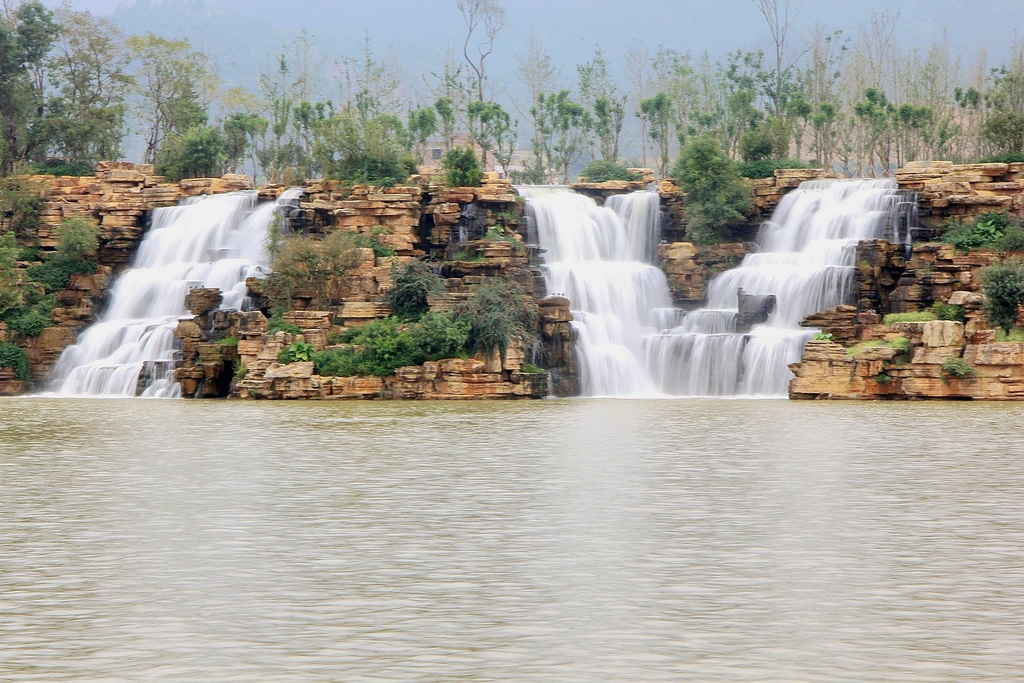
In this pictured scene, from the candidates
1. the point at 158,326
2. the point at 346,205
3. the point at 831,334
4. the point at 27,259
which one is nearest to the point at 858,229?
the point at 831,334

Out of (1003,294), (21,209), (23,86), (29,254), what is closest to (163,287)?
(29,254)

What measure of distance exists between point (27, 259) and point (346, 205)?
12.6 m

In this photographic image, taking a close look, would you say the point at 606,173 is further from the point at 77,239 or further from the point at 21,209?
the point at 21,209

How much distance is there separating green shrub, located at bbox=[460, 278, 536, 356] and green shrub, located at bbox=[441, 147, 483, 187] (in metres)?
7.78

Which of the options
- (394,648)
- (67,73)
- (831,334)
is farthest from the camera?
(67,73)

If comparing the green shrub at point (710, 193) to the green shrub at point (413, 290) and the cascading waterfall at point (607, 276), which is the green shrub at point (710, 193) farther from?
the green shrub at point (413, 290)

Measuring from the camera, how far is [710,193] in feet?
147

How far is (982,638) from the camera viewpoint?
9266mm

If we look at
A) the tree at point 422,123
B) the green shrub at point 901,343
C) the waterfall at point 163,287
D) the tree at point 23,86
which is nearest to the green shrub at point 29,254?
the waterfall at point 163,287

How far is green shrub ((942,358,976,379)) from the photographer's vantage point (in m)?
33.1

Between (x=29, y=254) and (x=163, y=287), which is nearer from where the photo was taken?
(x=163, y=287)

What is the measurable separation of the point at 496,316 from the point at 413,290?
3676 mm

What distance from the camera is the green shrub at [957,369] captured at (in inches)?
1302

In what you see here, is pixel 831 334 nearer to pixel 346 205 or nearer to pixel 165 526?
pixel 346 205
